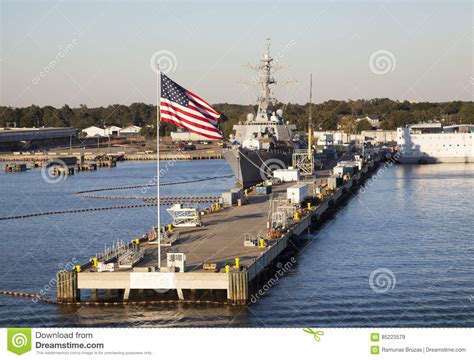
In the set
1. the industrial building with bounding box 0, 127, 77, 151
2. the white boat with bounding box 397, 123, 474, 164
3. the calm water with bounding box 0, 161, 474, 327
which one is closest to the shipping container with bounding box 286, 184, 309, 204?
the calm water with bounding box 0, 161, 474, 327

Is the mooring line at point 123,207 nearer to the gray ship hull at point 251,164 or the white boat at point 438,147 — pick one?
A: the gray ship hull at point 251,164

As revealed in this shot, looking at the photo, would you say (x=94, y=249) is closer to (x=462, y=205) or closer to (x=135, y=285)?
(x=135, y=285)

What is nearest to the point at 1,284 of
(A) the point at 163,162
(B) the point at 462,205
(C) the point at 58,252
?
(C) the point at 58,252

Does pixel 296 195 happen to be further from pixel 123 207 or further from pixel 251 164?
pixel 251 164

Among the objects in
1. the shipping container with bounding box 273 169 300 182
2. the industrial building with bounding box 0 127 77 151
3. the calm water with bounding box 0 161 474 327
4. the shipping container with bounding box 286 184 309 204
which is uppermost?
the industrial building with bounding box 0 127 77 151

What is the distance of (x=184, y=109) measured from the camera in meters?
33.3

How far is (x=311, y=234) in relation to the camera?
51344 millimetres

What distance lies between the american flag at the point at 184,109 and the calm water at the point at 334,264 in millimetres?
7211

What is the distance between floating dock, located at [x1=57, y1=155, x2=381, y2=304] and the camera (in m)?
32.4

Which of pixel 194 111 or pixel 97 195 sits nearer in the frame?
pixel 194 111

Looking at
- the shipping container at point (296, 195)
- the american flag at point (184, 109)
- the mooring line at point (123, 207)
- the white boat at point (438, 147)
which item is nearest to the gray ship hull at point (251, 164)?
the mooring line at point (123, 207)

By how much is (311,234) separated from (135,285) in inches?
813

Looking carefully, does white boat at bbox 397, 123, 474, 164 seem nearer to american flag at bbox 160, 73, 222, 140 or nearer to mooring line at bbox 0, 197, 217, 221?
mooring line at bbox 0, 197, 217, 221

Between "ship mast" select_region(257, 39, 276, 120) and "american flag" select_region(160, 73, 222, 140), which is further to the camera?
"ship mast" select_region(257, 39, 276, 120)
